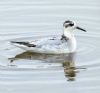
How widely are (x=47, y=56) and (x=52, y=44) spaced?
36 cm

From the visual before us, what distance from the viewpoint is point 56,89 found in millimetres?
13242

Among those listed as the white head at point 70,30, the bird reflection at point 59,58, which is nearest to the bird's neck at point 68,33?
the white head at point 70,30

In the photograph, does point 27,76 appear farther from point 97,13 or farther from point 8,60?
point 97,13

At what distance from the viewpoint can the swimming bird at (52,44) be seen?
16094 mm

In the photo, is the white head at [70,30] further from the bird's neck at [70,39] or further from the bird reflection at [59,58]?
the bird reflection at [59,58]

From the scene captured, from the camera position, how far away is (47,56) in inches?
635

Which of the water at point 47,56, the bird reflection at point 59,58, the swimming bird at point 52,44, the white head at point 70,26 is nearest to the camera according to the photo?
the water at point 47,56

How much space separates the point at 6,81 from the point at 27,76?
58cm

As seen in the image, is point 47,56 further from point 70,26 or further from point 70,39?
point 70,26

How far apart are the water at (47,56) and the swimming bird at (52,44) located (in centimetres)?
17

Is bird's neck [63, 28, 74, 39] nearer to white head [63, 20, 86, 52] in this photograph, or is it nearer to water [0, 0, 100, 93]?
white head [63, 20, 86, 52]

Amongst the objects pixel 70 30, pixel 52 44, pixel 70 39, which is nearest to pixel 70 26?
pixel 70 30

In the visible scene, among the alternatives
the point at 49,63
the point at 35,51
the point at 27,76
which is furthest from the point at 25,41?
the point at 27,76

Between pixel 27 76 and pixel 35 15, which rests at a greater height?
pixel 35 15
